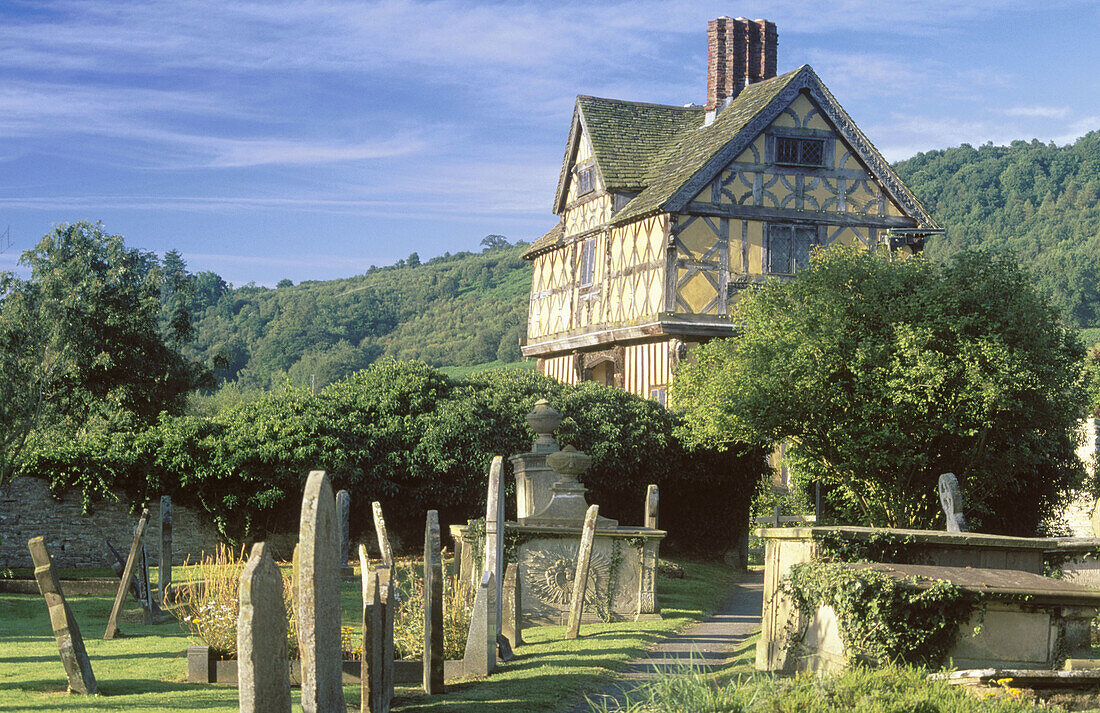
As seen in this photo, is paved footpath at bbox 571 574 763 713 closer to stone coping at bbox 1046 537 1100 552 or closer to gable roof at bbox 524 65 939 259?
stone coping at bbox 1046 537 1100 552

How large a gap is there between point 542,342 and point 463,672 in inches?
896

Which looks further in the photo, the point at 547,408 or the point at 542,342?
the point at 542,342

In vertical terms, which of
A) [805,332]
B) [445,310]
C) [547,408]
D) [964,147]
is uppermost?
[964,147]

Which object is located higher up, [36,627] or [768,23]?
[768,23]

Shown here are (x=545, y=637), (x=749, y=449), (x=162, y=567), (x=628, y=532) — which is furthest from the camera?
(x=749, y=449)

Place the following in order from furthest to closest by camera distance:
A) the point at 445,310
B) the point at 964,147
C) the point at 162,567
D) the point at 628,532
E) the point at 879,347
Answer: the point at 445,310
the point at 964,147
the point at 879,347
the point at 162,567
the point at 628,532

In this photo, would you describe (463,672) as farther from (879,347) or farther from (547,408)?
(879,347)

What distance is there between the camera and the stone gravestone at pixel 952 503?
17.6 metres

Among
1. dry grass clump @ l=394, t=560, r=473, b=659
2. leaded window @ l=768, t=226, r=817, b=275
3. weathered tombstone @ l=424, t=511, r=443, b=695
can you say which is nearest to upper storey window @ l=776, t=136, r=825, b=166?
leaded window @ l=768, t=226, r=817, b=275

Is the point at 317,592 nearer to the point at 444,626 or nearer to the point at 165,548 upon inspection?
the point at 444,626

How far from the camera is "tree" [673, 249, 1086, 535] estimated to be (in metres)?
20.7

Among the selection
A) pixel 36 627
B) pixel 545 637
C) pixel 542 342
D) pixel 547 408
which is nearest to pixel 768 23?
pixel 542 342

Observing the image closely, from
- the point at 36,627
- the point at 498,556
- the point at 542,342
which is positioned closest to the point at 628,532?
the point at 498,556

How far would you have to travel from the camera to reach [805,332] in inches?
840
